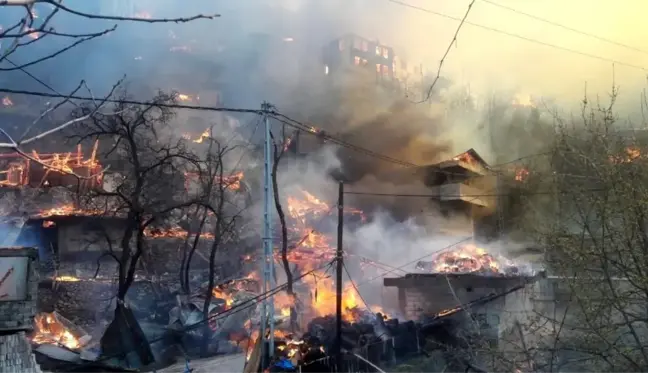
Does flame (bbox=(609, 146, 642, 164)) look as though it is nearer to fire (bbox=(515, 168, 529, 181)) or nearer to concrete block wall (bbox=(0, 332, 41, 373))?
concrete block wall (bbox=(0, 332, 41, 373))

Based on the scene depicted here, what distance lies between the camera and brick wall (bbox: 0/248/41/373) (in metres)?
11.4

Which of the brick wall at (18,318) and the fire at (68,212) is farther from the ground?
the fire at (68,212)

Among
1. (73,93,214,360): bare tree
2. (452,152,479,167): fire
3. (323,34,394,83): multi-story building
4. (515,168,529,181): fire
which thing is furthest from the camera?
(323,34,394,83): multi-story building

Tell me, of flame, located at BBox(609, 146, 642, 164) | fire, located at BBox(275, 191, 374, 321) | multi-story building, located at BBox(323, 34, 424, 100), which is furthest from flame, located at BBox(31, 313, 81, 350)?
multi-story building, located at BBox(323, 34, 424, 100)

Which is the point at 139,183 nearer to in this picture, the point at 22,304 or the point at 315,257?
the point at 22,304

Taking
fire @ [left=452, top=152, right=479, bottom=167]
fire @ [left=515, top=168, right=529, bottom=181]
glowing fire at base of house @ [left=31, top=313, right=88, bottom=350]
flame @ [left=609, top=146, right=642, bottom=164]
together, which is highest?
fire @ [left=452, top=152, right=479, bottom=167]

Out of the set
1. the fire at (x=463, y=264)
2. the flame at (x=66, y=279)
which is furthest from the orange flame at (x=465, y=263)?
the flame at (x=66, y=279)

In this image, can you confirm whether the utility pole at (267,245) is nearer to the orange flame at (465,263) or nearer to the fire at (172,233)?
the orange flame at (465,263)

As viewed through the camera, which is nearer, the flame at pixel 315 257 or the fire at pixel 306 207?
the flame at pixel 315 257

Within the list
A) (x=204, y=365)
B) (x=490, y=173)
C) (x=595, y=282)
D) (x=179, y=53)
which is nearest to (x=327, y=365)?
(x=204, y=365)

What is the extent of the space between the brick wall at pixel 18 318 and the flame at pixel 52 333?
37.1ft

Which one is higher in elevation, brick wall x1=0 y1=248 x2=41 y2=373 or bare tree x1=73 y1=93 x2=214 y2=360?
bare tree x1=73 y1=93 x2=214 y2=360

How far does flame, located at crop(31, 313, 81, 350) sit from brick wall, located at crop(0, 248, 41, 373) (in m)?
11.3

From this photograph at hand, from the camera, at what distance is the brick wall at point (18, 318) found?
11367 millimetres
